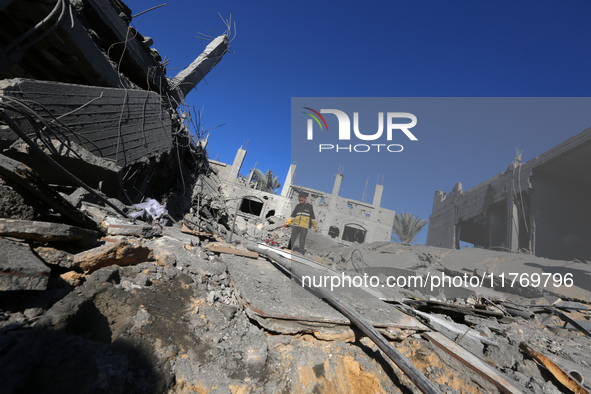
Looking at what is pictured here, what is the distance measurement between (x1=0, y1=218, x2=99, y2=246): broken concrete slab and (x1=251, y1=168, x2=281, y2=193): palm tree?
2510cm

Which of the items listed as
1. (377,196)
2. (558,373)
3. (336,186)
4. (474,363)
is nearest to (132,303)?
(474,363)

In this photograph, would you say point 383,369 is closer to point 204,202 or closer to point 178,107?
point 178,107

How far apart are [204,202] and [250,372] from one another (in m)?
6.44

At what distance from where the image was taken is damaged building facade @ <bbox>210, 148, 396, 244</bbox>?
20.2 m

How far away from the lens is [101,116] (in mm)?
2973

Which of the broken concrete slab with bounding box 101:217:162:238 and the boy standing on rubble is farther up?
the boy standing on rubble

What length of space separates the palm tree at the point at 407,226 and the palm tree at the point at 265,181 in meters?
14.1

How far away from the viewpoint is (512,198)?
1178 cm

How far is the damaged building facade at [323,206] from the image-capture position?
66.4ft

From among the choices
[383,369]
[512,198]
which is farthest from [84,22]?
[512,198]

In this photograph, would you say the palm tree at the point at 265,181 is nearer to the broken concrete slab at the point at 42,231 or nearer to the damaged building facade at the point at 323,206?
the damaged building facade at the point at 323,206

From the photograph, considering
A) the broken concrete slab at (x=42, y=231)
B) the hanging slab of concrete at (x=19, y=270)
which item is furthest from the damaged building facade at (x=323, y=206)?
the hanging slab of concrete at (x=19, y=270)

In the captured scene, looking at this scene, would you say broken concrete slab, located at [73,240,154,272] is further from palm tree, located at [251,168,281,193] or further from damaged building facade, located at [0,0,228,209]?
palm tree, located at [251,168,281,193]

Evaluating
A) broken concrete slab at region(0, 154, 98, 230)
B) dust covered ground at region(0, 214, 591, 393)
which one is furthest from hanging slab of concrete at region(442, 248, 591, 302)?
broken concrete slab at region(0, 154, 98, 230)
